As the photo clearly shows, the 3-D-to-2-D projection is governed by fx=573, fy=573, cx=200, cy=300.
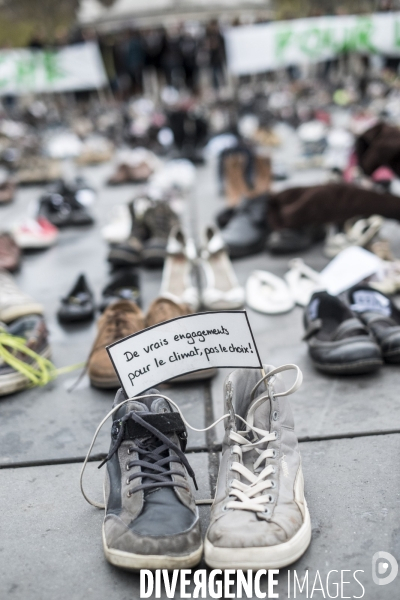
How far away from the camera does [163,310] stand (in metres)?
2.22

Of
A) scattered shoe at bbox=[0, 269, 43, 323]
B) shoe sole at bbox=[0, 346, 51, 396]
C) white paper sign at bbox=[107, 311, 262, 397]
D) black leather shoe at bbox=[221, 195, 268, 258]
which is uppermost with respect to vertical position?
white paper sign at bbox=[107, 311, 262, 397]

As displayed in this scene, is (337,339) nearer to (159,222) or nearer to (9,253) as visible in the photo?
(159,222)

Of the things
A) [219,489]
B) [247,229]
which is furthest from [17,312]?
[247,229]

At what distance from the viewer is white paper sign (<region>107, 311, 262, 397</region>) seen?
142cm

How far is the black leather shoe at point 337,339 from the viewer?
193cm

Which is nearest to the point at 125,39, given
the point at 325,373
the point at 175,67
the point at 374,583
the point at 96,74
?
the point at 175,67

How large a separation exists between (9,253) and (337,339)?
221 centimetres

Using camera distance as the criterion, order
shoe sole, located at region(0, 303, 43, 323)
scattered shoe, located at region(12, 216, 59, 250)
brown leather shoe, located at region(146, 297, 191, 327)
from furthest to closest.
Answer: scattered shoe, located at region(12, 216, 59, 250) → shoe sole, located at region(0, 303, 43, 323) → brown leather shoe, located at region(146, 297, 191, 327)

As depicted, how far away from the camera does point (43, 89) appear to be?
9.71 meters

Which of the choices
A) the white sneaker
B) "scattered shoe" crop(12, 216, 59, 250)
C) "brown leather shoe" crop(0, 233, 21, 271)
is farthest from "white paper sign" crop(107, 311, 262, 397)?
"scattered shoe" crop(12, 216, 59, 250)

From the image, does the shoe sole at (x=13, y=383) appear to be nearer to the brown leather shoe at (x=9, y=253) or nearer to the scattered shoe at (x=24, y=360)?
the scattered shoe at (x=24, y=360)

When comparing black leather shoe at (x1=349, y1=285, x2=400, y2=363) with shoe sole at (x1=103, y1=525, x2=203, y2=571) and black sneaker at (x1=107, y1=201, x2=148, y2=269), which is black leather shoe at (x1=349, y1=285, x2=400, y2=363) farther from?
black sneaker at (x1=107, y1=201, x2=148, y2=269)

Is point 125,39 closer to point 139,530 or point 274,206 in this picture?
point 274,206

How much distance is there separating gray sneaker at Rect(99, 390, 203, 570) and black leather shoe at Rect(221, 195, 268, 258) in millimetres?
1974
